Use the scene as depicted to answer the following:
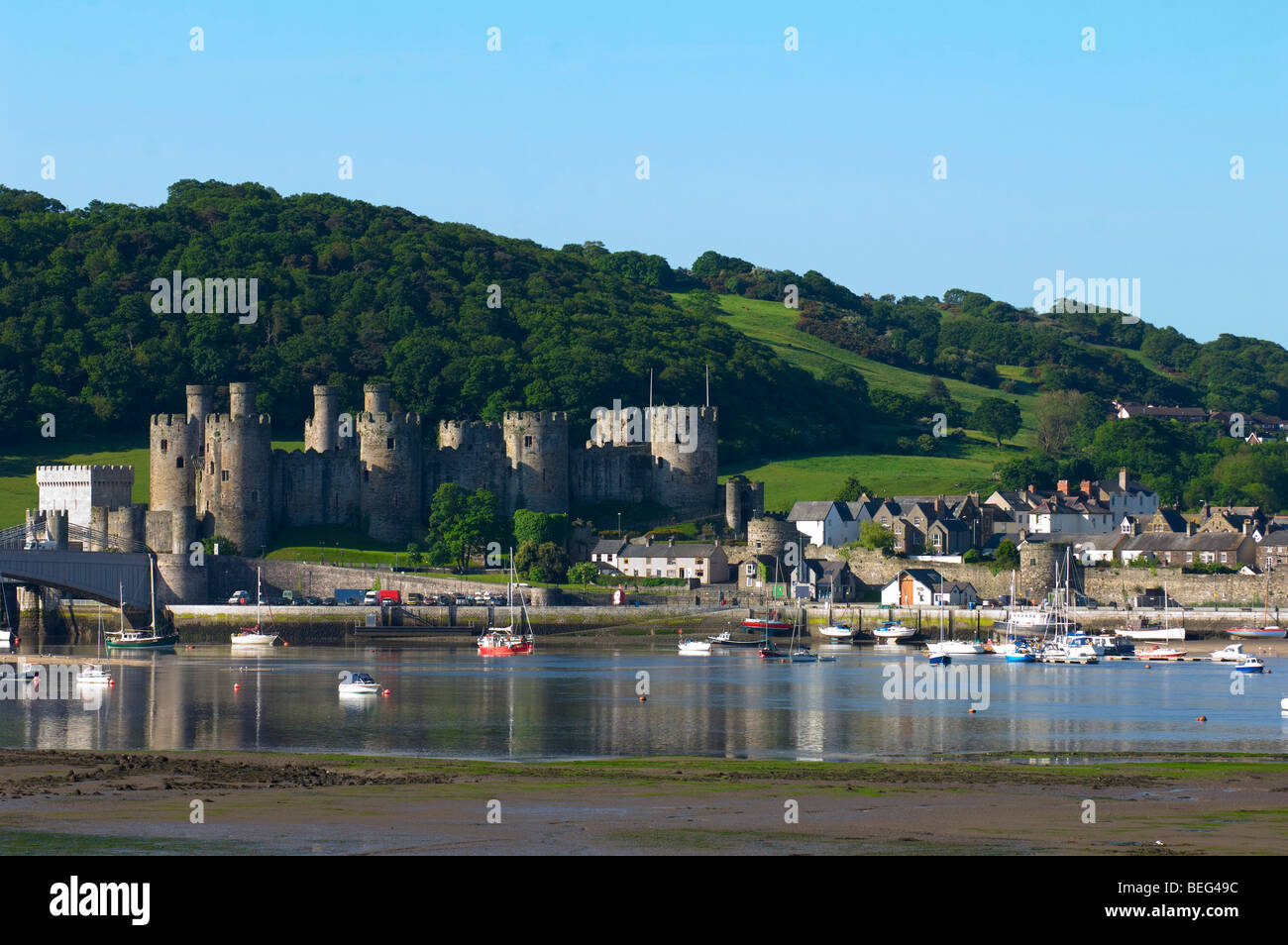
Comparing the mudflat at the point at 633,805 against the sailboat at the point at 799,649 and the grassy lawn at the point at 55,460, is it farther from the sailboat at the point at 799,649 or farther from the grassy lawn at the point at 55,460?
the grassy lawn at the point at 55,460

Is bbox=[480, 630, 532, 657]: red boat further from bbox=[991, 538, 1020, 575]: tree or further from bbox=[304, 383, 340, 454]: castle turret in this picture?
bbox=[991, 538, 1020, 575]: tree

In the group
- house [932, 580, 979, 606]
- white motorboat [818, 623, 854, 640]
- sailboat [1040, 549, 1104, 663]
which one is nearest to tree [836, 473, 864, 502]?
house [932, 580, 979, 606]

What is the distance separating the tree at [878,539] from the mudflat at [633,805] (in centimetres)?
4377

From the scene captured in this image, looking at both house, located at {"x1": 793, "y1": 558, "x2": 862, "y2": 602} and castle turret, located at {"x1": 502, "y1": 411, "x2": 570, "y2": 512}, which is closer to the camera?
house, located at {"x1": 793, "y1": 558, "x2": 862, "y2": 602}

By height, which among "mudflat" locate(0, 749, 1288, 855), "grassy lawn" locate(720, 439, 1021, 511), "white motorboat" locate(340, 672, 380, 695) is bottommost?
"white motorboat" locate(340, 672, 380, 695)

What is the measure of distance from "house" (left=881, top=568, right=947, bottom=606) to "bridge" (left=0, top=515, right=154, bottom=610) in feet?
83.8

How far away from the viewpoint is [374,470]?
7012 cm

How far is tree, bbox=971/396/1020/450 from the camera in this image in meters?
111

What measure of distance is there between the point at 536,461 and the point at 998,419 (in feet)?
150

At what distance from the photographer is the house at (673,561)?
220 ft

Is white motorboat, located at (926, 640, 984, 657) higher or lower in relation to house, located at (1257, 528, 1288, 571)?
lower

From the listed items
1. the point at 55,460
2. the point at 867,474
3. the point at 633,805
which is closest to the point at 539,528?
the point at 55,460
